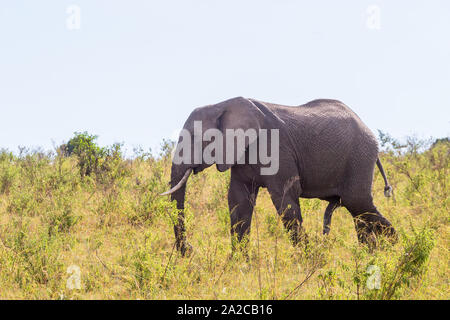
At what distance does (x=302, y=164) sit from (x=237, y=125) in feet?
3.83

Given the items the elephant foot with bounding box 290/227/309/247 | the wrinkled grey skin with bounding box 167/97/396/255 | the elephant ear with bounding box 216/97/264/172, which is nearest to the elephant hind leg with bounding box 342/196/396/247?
the wrinkled grey skin with bounding box 167/97/396/255

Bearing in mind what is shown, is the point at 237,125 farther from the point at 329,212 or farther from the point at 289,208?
the point at 329,212

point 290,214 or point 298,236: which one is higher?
point 290,214

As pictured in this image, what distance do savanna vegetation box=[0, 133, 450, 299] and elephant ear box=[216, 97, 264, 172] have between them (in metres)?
1.01

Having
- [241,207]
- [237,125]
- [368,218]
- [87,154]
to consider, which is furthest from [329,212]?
[87,154]

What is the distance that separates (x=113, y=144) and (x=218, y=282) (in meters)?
6.79

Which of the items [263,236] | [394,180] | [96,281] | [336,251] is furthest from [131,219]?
[394,180]

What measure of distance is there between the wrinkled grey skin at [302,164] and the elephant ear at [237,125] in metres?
0.01

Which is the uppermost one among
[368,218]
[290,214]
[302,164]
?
[302,164]

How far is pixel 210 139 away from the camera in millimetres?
5277

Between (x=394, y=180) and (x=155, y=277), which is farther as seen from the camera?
(x=394, y=180)

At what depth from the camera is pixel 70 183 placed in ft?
29.9

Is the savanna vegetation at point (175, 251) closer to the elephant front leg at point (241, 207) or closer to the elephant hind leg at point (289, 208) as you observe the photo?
the elephant hind leg at point (289, 208)
